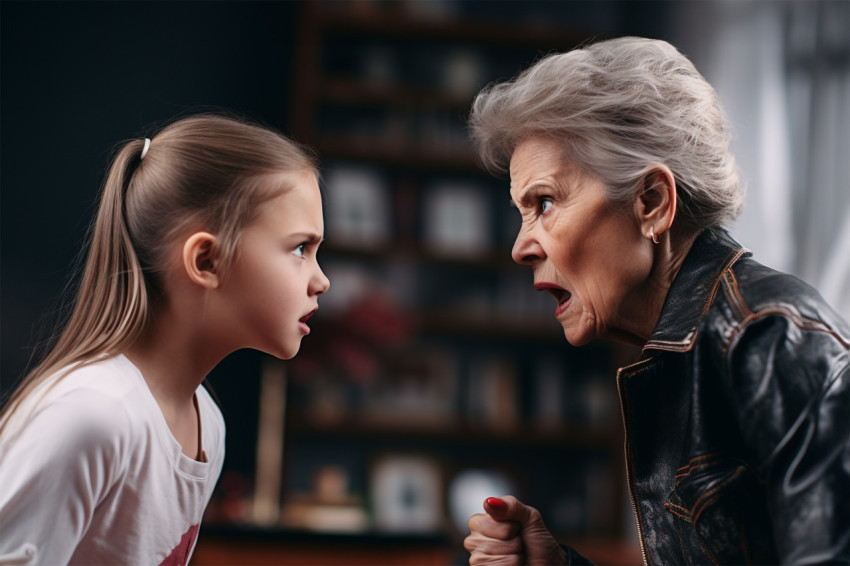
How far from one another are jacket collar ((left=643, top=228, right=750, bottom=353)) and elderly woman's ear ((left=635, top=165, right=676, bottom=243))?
0.06m

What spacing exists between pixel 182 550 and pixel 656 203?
2.71 feet

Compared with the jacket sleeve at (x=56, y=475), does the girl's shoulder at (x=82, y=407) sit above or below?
above

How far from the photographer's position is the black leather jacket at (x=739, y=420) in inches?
33.9

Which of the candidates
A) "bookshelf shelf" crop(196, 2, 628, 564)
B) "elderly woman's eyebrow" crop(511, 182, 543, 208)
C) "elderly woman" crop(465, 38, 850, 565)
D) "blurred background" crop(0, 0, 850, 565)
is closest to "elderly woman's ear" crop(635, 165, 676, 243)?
"elderly woman" crop(465, 38, 850, 565)

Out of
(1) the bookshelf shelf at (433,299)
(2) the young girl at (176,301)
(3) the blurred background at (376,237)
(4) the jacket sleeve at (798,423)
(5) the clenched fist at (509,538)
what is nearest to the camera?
(4) the jacket sleeve at (798,423)

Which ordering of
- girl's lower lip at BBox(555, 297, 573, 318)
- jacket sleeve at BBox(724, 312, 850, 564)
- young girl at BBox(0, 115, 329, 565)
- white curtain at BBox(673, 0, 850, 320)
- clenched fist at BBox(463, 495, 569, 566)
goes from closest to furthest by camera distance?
1. jacket sleeve at BBox(724, 312, 850, 564)
2. young girl at BBox(0, 115, 329, 565)
3. clenched fist at BBox(463, 495, 569, 566)
4. girl's lower lip at BBox(555, 297, 573, 318)
5. white curtain at BBox(673, 0, 850, 320)

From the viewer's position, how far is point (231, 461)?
4.01m

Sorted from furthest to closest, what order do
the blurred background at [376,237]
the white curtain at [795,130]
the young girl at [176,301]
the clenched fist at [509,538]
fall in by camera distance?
the blurred background at [376,237], the white curtain at [795,130], the clenched fist at [509,538], the young girl at [176,301]

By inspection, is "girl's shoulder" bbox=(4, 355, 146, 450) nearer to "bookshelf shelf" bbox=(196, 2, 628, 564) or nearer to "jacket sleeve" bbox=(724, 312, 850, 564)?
"jacket sleeve" bbox=(724, 312, 850, 564)

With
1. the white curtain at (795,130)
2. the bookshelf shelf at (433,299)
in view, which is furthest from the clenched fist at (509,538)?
the bookshelf shelf at (433,299)

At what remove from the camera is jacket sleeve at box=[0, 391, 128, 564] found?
0.85 meters

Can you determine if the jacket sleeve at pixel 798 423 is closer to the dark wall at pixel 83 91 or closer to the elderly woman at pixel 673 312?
the elderly woman at pixel 673 312

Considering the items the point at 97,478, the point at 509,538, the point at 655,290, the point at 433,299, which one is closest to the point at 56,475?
the point at 97,478

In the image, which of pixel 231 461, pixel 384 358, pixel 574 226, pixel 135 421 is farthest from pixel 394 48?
pixel 135 421
